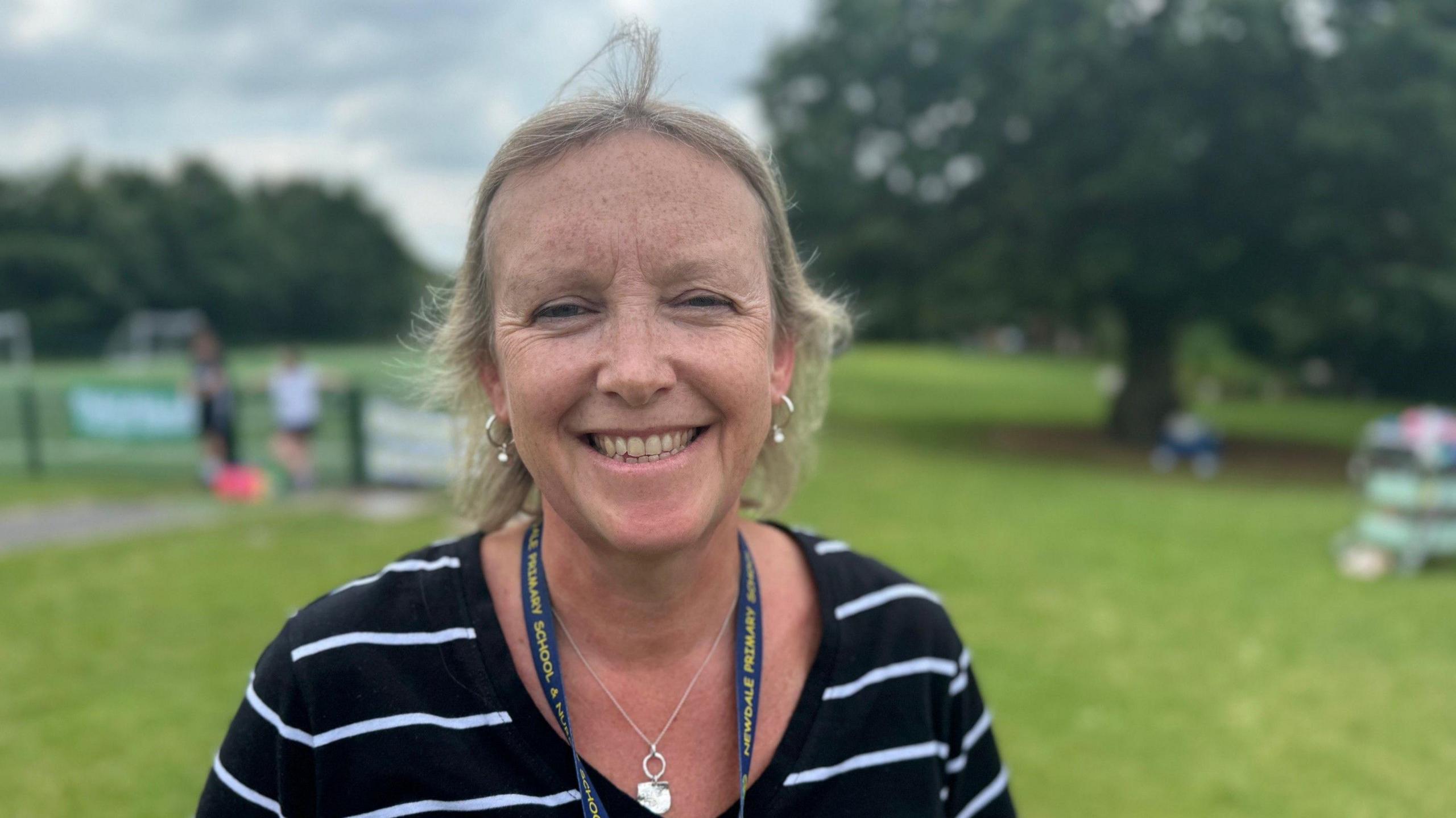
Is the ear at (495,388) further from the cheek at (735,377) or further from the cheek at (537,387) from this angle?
the cheek at (735,377)

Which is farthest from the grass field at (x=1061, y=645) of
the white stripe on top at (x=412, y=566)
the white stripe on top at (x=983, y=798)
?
the white stripe on top at (x=412, y=566)

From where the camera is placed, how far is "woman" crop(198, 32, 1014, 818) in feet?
4.84

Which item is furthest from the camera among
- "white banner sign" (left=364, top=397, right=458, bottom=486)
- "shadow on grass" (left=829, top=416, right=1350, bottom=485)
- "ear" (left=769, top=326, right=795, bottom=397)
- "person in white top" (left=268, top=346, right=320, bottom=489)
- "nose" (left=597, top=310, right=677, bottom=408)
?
"shadow on grass" (left=829, top=416, right=1350, bottom=485)

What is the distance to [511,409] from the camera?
154cm

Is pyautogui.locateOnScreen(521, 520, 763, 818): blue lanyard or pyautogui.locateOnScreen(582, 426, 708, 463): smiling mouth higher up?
pyautogui.locateOnScreen(582, 426, 708, 463): smiling mouth

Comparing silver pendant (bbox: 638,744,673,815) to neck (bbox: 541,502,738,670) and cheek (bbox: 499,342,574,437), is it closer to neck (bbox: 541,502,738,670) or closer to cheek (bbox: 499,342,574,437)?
neck (bbox: 541,502,738,670)

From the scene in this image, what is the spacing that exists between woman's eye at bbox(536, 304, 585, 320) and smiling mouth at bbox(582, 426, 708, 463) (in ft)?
0.56

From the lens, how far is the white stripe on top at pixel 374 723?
4.99 ft

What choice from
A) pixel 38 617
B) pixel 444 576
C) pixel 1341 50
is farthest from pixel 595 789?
pixel 1341 50

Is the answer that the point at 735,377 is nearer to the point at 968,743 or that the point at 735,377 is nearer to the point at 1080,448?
the point at 968,743

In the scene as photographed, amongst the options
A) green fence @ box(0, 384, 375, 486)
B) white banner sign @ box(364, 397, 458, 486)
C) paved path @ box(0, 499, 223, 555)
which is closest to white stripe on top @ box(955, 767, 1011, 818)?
paved path @ box(0, 499, 223, 555)

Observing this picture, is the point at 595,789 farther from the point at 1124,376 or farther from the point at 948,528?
the point at 1124,376

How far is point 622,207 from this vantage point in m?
1.47

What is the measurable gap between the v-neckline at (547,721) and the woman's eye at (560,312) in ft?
1.52
